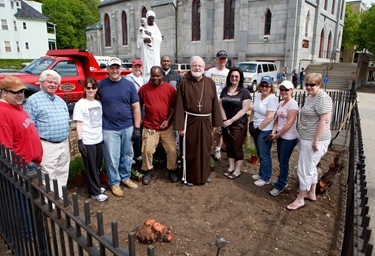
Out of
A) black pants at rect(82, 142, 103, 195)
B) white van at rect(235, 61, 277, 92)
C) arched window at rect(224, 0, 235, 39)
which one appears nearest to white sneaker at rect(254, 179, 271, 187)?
black pants at rect(82, 142, 103, 195)

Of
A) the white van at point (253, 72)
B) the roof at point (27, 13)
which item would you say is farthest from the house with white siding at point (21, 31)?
the white van at point (253, 72)

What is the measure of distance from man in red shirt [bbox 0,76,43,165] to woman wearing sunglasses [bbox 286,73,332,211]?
11.0 ft

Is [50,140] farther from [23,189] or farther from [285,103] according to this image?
[285,103]

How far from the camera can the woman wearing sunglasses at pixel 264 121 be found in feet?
14.6

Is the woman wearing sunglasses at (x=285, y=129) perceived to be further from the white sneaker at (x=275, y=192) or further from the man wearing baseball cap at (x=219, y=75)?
the man wearing baseball cap at (x=219, y=75)

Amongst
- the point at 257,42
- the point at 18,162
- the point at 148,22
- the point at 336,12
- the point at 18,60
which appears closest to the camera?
the point at 18,162

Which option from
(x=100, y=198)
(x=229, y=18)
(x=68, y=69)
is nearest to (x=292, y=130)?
(x=100, y=198)

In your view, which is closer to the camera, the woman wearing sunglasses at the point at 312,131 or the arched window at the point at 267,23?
the woman wearing sunglasses at the point at 312,131

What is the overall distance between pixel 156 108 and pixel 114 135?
81 centimetres

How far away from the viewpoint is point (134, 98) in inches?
166

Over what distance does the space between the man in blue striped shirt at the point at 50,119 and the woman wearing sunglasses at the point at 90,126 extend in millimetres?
260

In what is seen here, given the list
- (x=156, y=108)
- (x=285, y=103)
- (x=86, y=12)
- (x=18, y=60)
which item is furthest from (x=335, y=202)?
(x=86, y=12)

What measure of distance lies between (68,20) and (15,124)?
61.2 meters

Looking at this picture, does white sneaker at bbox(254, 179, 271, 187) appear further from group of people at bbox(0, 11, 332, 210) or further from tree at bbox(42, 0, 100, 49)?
tree at bbox(42, 0, 100, 49)
